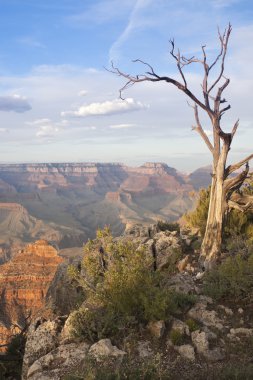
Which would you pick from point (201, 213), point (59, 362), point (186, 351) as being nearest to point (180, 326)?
point (186, 351)

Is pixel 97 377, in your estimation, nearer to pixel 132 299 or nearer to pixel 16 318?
pixel 132 299

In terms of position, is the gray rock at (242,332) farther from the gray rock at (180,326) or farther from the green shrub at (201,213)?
the green shrub at (201,213)

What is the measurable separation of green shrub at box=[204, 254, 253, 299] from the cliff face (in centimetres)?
5063

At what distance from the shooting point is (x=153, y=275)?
997 cm

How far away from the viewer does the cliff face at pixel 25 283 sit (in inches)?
2434

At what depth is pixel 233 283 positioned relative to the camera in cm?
1022

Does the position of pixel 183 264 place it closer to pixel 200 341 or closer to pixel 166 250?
pixel 166 250

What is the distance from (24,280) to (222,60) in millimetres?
62656

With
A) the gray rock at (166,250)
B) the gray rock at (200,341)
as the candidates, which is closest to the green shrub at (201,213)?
the gray rock at (166,250)

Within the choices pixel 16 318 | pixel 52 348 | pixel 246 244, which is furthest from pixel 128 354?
pixel 16 318

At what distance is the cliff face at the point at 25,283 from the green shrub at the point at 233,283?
5063 centimetres

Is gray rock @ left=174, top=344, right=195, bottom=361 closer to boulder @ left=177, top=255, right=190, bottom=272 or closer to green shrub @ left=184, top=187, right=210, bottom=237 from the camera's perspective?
boulder @ left=177, top=255, right=190, bottom=272

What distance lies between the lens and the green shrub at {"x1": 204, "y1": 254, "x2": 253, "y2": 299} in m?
10.2

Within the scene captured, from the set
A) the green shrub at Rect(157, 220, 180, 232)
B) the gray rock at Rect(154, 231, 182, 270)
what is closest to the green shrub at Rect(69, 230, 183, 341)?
the gray rock at Rect(154, 231, 182, 270)
